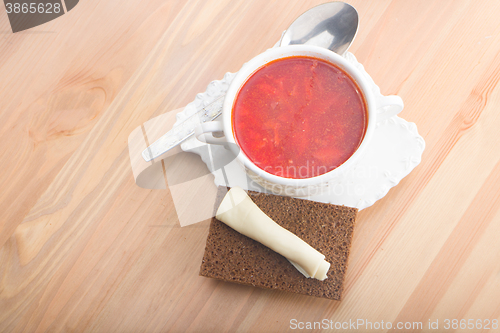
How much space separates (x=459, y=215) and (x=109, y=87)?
1.26 metres

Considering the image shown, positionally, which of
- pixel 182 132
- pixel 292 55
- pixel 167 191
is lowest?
pixel 167 191

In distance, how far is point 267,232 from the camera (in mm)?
970

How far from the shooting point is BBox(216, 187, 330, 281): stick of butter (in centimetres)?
95

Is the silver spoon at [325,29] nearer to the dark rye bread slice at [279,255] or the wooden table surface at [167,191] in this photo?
the wooden table surface at [167,191]

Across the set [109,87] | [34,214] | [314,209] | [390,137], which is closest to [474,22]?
[390,137]

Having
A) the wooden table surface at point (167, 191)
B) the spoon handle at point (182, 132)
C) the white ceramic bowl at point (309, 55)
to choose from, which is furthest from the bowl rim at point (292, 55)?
the wooden table surface at point (167, 191)

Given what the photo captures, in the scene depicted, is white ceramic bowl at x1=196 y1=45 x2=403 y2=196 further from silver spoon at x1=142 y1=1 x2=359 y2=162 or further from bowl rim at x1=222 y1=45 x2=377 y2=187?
silver spoon at x1=142 y1=1 x2=359 y2=162

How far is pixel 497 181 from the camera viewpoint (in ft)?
3.54

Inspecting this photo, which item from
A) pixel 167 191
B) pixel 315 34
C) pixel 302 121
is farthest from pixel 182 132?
pixel 315 34

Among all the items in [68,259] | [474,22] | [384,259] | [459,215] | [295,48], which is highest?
[474,22]

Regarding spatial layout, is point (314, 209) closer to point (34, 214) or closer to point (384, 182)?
point (384, 182)

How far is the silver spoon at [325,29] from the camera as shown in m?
1.03

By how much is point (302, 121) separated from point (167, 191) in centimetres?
54

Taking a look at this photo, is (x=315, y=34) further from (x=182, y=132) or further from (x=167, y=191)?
(x=167, y=191)
